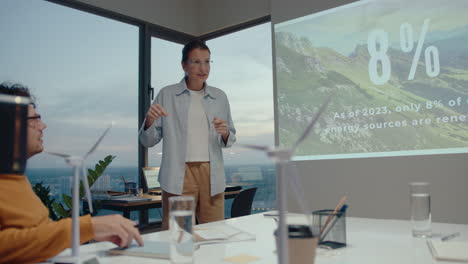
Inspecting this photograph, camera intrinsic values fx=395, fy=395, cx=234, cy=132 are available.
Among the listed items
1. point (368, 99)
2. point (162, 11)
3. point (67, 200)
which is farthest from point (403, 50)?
point (67, 200)

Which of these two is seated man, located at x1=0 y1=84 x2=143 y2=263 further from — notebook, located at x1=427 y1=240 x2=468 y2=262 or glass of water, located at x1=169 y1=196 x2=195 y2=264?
notebook, located at x1=427 y1=240 x2=468 y2=262

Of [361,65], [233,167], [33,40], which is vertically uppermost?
[33,40]

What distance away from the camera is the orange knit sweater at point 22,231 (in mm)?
882

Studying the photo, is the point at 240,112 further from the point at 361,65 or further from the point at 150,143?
the point at 150,143

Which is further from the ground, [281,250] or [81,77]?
[81,77]

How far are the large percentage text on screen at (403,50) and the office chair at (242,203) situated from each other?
1425mm

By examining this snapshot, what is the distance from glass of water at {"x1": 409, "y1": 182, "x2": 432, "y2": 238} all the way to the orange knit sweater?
1025 mm

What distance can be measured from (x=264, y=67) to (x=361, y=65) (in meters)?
1.34

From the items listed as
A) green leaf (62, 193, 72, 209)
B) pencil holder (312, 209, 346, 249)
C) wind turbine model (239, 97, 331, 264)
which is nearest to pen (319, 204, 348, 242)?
pencil holder (312, 209, 346, 249)

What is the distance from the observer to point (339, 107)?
351 cm

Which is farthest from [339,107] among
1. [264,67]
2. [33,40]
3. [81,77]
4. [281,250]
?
[281,250]

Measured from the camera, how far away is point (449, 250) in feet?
3.27

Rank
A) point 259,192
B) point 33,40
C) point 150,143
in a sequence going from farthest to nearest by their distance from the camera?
point 259,192, point 33,40, point 150,143

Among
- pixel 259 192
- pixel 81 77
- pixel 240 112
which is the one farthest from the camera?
pixel 240 112
